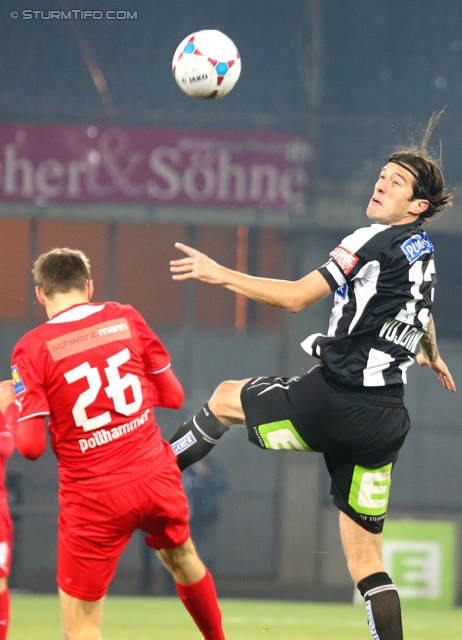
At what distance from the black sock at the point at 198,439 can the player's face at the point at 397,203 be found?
99cm

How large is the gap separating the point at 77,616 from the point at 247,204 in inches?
283

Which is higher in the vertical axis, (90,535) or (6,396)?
(6,396)

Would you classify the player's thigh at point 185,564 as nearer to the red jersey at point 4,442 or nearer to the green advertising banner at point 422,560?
the red jersey at point 4,442

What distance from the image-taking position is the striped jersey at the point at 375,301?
3.30 m

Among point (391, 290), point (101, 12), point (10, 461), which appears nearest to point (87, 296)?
point (391, 290)

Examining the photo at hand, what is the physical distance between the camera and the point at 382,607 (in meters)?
3.35

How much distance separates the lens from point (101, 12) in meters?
10.1

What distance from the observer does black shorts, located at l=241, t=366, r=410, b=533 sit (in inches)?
134

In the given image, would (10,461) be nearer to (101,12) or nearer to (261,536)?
(261,536)

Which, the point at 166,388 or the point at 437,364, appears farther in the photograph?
the point at 437,364

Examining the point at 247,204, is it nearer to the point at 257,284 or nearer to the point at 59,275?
the point at 257,284
